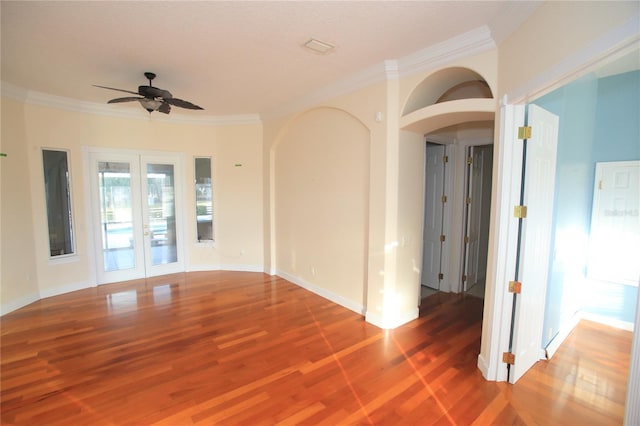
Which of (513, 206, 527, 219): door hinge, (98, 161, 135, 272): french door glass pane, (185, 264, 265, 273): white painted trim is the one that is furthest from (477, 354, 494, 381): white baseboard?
(98, 161, 135, 272): french door glass pane

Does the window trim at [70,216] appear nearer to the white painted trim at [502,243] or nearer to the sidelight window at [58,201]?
the sidelight window at [58,201]

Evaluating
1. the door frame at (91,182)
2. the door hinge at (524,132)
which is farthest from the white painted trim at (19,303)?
the door hinge at (524,132)

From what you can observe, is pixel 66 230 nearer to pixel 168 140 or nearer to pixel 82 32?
pixel 168 140

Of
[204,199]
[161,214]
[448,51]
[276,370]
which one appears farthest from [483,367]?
[161,214]

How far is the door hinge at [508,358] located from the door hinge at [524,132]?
1886 millimetres

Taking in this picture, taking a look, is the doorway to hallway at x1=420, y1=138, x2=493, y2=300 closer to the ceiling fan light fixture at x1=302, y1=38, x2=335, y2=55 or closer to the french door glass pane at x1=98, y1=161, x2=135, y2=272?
the ceiling fan light fixture at x1=302, y1=38, x2=335, y2=55

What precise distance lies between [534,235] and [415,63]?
211 cm

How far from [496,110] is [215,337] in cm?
374

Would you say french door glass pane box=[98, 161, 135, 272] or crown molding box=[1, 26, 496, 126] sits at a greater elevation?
crown molding box=[1, 26, 496, 126]

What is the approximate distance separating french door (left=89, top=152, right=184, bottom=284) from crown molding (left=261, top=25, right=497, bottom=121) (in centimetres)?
337

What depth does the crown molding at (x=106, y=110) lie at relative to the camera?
13.9 feet

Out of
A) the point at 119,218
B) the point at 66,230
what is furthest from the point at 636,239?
the point at 66,230

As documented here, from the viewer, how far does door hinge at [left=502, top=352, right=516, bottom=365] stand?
259 centimetres

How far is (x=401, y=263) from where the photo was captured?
370 cm
